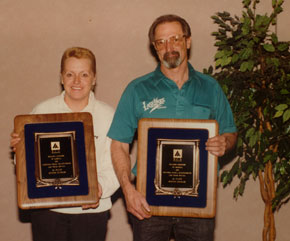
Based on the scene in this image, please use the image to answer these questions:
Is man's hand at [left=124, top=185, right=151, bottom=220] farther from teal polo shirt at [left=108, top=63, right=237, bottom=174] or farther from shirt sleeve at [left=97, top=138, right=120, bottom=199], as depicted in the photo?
teal polo shirt at [left=108, top=63, right=237, bottom=174]

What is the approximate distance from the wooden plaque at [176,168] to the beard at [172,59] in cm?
34

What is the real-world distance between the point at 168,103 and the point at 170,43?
14.3 inches

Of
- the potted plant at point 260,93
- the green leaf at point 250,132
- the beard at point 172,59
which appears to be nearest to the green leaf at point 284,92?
the potted plant at point 260,93

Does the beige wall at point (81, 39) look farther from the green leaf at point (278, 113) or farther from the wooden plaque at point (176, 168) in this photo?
the wooden plaque at point (176, 168)

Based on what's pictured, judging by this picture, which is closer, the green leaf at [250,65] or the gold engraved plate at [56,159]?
the gold engraved plate at [56,159]

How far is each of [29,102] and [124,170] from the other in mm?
1670

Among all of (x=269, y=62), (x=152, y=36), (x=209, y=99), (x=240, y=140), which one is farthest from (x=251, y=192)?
(x=152, y=36)

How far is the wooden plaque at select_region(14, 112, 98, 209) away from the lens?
250cm

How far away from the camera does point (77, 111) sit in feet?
8.66

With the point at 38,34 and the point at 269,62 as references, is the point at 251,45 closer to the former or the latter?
the point at 269,62

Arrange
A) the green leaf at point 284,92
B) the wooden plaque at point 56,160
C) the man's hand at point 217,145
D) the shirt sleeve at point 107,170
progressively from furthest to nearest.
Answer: the green leaf at point 284,92 → the shirt sleeve at point 107,170 → the wooden plaque at point 56,160 → the man's hand at point 217,145

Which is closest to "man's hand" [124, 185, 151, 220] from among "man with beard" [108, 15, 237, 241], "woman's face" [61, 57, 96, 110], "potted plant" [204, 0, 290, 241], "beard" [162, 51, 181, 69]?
"man with beard" [108, 15, 237, 241]

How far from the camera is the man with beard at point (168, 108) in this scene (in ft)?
8.06

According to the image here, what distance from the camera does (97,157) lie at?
2.62m
